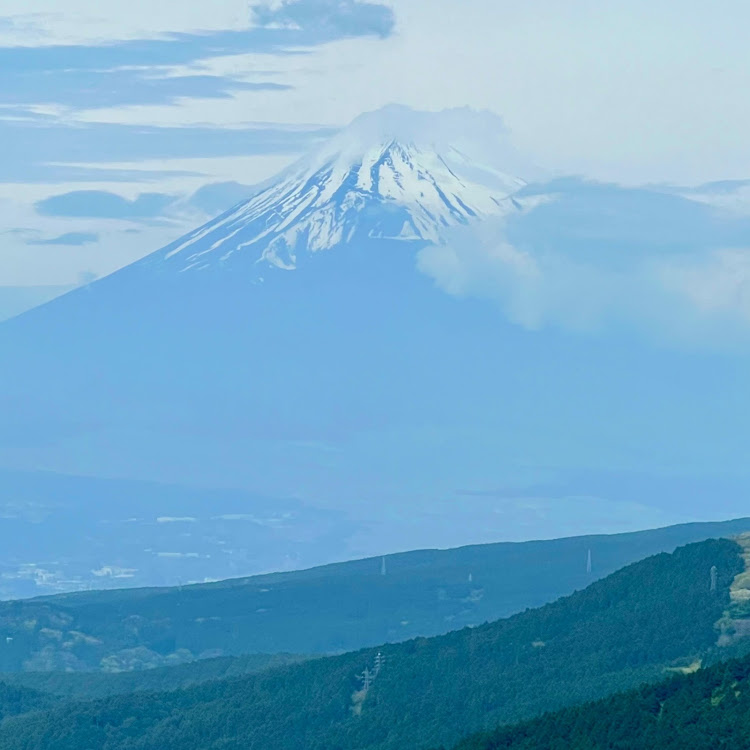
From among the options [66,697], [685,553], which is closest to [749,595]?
[685,553]

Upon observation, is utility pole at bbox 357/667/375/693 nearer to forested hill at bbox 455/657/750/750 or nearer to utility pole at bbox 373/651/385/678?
utility pole at bbox 373/651/385/678

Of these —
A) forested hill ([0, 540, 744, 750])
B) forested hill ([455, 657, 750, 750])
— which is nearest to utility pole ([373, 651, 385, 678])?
forested hill ([0, 540, 744, 750])

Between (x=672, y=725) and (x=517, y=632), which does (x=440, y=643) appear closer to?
(x=517, y=632)

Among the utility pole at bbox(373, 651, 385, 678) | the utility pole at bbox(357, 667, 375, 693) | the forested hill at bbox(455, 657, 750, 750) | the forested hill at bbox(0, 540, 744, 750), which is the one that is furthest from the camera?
the utility pole at bbox(373, 651, 385, 678)

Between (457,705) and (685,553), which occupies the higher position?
(685,553)

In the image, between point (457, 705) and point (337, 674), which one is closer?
point (457, 705)
